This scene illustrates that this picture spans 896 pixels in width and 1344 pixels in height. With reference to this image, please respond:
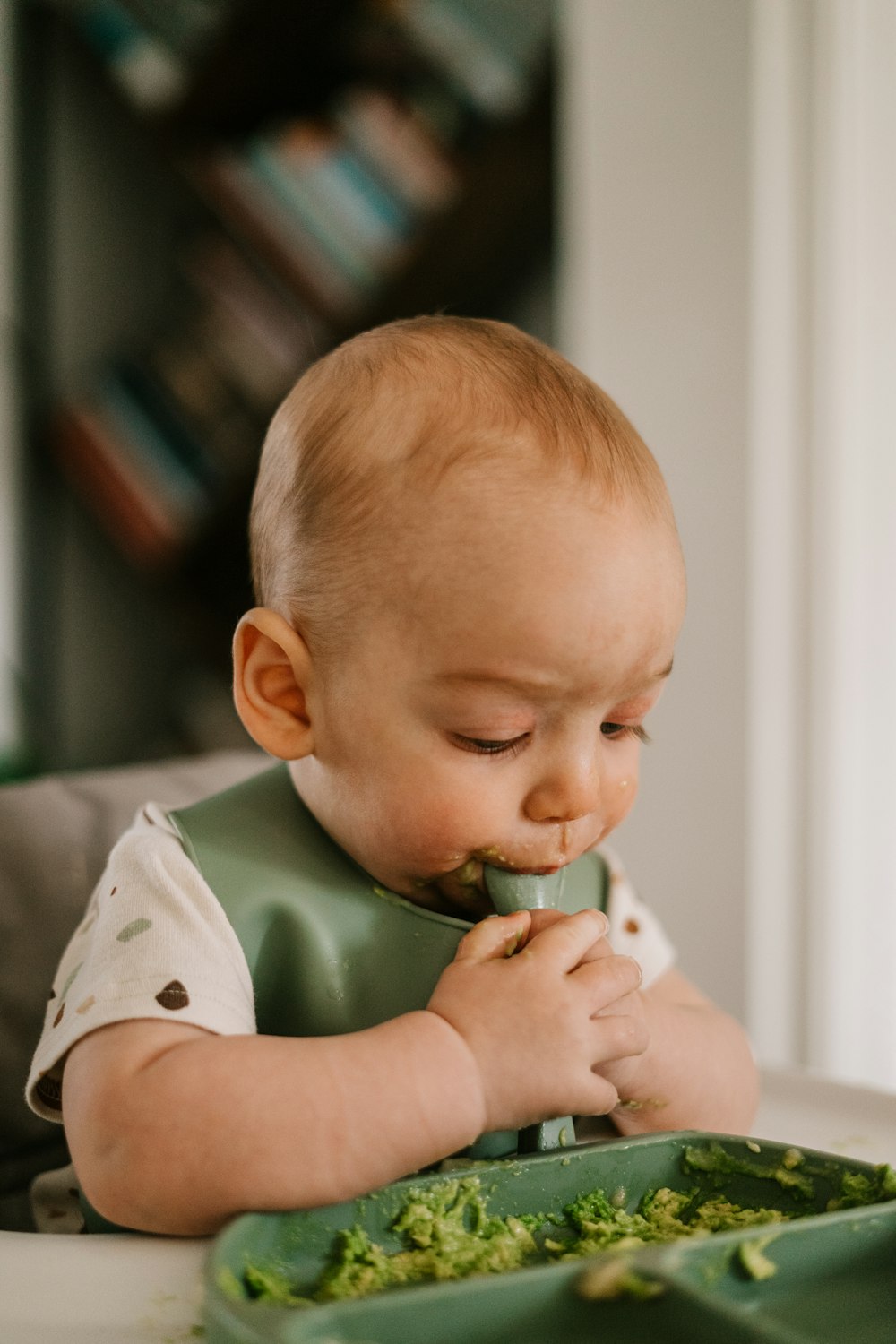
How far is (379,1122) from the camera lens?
535 millimetres

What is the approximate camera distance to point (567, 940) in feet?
2.03

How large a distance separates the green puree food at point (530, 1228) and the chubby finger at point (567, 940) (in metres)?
0.10

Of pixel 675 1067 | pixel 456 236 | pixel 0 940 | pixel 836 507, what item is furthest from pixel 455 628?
pixel 456 236

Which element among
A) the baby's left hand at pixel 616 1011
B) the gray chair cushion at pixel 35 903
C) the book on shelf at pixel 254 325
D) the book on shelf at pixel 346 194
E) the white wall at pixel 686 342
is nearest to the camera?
the baby's left hand at pixel 616 1011

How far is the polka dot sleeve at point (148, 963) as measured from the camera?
0.59 meters

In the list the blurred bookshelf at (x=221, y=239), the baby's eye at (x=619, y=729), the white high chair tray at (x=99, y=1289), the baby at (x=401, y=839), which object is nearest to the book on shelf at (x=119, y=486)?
the blurred bookshelf at (x=221, y=239)

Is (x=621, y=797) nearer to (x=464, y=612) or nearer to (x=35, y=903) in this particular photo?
(x=464, y=612)

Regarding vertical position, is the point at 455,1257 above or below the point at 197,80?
below

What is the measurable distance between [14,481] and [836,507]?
4.60 ft

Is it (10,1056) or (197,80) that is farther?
(197,80)

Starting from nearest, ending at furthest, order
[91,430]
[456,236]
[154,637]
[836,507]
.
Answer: [836,507], [456,236], [91,430], [154,637]

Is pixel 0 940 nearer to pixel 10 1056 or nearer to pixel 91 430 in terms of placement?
pixel 10 1056

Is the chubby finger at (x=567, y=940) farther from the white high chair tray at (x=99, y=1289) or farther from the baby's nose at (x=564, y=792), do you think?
the white high chair tray at (x=99, y=1289)

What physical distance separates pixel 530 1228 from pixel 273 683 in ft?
0.98
